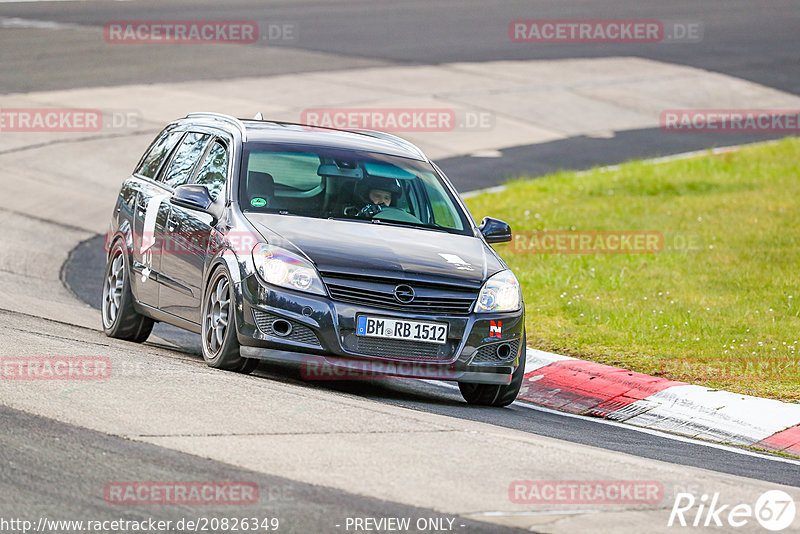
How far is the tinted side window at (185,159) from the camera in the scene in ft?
33.4

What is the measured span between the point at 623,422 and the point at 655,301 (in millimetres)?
3532

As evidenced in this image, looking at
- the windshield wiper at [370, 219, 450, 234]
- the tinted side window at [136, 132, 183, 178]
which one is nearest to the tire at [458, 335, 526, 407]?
the windshield wiper at [370, 219, 450, 234]

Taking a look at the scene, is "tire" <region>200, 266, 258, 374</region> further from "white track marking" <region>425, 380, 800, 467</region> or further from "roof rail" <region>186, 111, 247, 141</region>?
"white track marking" <region>425, 380, 800, 467</region>

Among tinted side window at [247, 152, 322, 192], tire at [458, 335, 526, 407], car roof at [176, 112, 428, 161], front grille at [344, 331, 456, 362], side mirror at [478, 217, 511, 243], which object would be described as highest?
car roof at [176, 112, 428, 161]

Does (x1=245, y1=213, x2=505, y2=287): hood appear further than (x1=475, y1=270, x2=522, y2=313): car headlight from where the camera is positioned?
No

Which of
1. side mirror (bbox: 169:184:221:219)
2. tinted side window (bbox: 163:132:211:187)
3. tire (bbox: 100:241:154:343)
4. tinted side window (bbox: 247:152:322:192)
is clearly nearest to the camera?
side mirror (bbox: 169:184:221:219)

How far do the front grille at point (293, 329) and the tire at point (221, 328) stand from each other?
23 centimetres

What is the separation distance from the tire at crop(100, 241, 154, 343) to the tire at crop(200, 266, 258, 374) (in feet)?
5.21

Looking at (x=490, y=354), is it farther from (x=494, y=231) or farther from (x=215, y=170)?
(x=215, y=170)

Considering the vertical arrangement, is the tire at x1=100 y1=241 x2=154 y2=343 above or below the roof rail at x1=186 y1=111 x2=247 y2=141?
below

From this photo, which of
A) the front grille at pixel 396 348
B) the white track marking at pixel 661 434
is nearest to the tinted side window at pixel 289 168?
the front grille at pixel 396 348

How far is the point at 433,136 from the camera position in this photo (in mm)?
23922

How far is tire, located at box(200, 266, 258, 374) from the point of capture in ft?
28.1

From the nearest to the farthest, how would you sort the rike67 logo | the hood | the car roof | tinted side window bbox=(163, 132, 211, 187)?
the rike67 logo
the hood
the car roof
tinted side window bbox=(163, 132, 211, 187)
